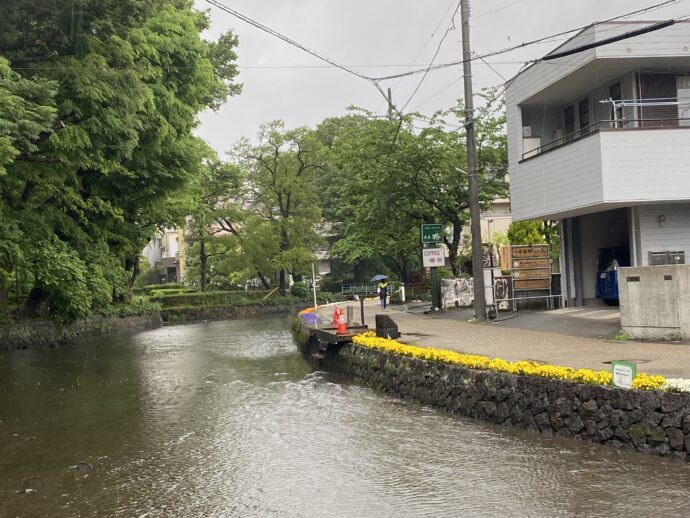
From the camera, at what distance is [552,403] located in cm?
984

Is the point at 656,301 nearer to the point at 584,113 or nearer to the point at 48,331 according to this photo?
the point at 584,113

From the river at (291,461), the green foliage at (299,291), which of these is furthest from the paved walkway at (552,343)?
the green foliage at (299,291)

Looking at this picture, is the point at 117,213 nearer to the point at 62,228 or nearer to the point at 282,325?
the point at 62,228

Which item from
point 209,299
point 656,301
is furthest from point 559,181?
point 209,299

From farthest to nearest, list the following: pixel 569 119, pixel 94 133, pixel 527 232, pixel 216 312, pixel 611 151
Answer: pixel 216 312 < pixel 527 232 < pixel 569 119 < pixel 94 133 < pixel 611 151

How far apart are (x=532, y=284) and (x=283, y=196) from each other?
100ft

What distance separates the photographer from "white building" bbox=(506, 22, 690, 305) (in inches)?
626

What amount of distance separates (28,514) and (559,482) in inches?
247

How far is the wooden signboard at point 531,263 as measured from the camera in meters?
20.9

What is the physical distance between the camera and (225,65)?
1566 inches

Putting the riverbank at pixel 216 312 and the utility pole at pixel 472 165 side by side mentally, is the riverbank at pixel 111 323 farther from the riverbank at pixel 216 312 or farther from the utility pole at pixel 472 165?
the utility pole at pixel 472 165

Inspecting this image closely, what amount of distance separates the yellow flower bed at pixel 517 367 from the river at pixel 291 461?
909mm

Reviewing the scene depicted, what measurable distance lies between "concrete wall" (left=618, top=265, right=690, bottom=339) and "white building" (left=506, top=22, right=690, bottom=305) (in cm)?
316

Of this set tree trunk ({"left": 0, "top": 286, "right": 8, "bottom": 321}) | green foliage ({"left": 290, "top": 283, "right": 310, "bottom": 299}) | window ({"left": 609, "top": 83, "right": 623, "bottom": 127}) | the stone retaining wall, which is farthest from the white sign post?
green foliage ({"left": 290, "top": 283, "right": 310, "bottom": 299})
